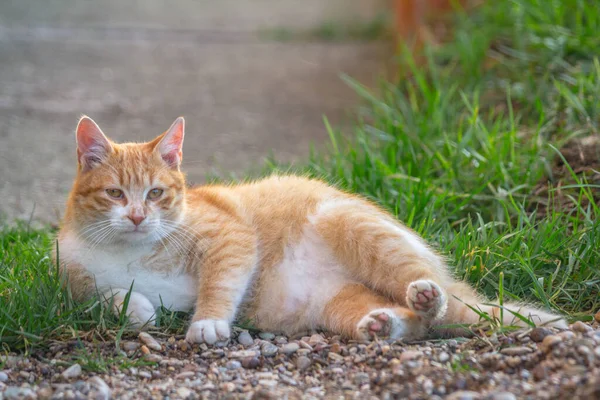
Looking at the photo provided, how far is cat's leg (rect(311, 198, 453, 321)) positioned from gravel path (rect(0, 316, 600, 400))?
20 cm

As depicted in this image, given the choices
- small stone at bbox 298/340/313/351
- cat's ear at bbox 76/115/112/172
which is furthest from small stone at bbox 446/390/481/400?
cat's ear at bbox 76/115/112/172

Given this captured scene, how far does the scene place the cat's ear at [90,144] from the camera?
3.52m

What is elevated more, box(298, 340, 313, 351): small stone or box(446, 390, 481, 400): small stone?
box(446, 390, 481, 400): small stone

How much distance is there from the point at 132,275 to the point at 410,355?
4.49 ft

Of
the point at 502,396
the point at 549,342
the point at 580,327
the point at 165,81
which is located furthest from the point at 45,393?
the point at 165,81

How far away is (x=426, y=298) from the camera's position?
3.12 meters

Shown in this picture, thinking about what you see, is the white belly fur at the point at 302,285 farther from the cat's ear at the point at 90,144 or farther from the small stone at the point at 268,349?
the cat's ear at the point at 90,144

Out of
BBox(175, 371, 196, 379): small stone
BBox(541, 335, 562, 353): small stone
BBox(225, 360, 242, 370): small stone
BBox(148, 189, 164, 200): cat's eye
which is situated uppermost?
BBox(148, 189, 164, 200): cat's eye

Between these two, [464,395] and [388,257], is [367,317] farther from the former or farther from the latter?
[464,395]

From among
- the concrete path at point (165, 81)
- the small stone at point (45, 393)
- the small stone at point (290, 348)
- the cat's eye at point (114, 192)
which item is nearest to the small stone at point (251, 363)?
the small stone at point (290, 348)

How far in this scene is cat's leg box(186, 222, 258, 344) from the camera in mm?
3225

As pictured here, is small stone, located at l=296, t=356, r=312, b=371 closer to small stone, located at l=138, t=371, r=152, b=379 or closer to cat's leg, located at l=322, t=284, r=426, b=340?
cat's leg, located at l=322, t=284, r=426, b=340

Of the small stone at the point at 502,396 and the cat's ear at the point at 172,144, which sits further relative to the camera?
the cat's ear at the point at 172,144

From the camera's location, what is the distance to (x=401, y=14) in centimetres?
840
